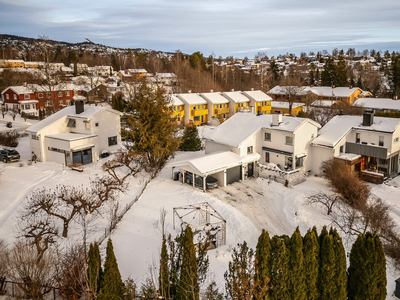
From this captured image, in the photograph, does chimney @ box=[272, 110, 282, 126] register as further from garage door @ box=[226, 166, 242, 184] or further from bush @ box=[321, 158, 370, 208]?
bush @ box=[321, 158, 370, 208]

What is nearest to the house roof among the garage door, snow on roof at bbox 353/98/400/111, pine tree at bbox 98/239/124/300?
the garage door

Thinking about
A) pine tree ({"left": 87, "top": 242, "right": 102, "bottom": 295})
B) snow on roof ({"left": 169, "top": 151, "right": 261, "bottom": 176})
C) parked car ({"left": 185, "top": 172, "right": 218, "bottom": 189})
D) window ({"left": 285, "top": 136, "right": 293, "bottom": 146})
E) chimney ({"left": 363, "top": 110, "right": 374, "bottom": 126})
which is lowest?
parked car ({"left": 185, "top": 172, "right": 218, "bottom": 189})

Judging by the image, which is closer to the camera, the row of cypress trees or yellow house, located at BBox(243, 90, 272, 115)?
the row of cypress trees

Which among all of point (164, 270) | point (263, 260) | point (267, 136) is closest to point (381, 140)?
point (267, 136)

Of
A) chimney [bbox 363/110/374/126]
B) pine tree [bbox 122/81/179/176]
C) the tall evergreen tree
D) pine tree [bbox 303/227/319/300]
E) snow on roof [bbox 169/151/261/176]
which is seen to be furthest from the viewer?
chimney [bbox 363/110/374/126]

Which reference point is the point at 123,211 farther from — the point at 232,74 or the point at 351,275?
the point at 232,74

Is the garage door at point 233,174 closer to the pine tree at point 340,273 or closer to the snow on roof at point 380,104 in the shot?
the pine tree at point 340,273
